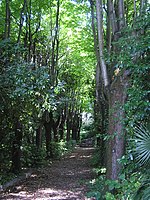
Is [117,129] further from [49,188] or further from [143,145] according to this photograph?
[49,188]

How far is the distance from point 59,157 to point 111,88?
13.5 m

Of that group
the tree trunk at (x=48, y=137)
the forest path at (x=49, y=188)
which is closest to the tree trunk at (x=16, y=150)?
the forest path at (x=49, y=188)

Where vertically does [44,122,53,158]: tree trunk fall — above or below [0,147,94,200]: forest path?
above

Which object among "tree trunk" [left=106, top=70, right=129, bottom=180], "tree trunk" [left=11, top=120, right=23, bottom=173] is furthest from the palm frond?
"tree trunk" [left=11, top=120, right=23, bottom=173]

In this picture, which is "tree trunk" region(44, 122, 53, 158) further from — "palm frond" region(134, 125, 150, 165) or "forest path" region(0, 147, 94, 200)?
"palm frond" region(134, 125, 150, 165)

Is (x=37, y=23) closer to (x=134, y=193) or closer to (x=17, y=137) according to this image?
(x=17, y=137)

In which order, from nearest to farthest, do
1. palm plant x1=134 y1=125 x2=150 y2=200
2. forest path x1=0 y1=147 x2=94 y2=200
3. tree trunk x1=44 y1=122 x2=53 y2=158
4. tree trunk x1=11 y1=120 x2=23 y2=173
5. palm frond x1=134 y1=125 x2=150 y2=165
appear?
palm plant x1=134 y1=125 x2=150 y2=200 → palm frond x1=134 y1=125 x2=150 y2=165 → forest path x1=0 y1=147 x2=94 y2=200 → tree trunk x1=11 y1=120 x2=23 y2=173 → tree trunk x1=44 y1=122 x2=53 y2=158

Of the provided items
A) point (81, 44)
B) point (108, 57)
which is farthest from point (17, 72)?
point (81, 44)

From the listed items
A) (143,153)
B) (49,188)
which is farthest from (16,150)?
(143,153)

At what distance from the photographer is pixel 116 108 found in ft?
20.9

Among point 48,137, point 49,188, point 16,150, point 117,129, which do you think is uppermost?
point 117,129

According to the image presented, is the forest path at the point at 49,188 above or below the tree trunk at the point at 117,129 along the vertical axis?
below

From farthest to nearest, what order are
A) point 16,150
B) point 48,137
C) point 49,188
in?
point 48,137
point 16,150
point 49,188

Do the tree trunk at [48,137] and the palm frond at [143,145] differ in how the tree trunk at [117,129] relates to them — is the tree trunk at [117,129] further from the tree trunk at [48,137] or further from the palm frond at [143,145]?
the tree trunk at [48,137]
